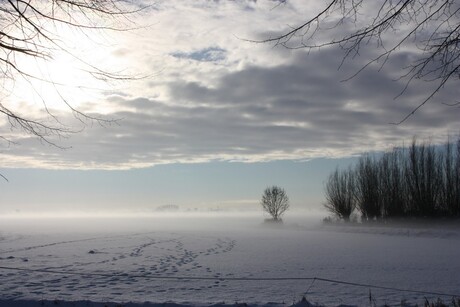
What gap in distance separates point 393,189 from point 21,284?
39928 millimetres

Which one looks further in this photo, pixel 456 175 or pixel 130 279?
pixel 456 175

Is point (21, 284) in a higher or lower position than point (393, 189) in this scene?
lower

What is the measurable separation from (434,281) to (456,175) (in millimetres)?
31729

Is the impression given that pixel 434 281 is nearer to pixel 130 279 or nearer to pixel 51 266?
pixel 130 279

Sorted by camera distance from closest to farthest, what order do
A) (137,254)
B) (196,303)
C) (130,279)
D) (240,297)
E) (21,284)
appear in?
(196,303) → (240,297) → (21,284) → (130,279) → (137,254)

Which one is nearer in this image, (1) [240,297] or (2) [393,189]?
(1) [240,297]

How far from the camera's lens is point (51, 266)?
1391 centimetres

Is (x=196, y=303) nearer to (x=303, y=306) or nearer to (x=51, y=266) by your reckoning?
(x=303, y=306)

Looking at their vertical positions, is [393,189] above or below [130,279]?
above

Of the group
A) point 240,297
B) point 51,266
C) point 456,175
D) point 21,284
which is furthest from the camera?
point 456,175

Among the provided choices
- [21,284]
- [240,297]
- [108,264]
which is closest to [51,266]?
[108,264]

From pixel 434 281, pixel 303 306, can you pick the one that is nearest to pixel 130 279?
pixel 303 306

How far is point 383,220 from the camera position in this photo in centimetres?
→ 4462

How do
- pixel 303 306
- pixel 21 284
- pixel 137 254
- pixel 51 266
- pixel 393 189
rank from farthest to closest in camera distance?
1. pixel 393 189
2. pixel 137 254
3. pixel 51 266
4. pixel 21 284
5. pixel 303 306
